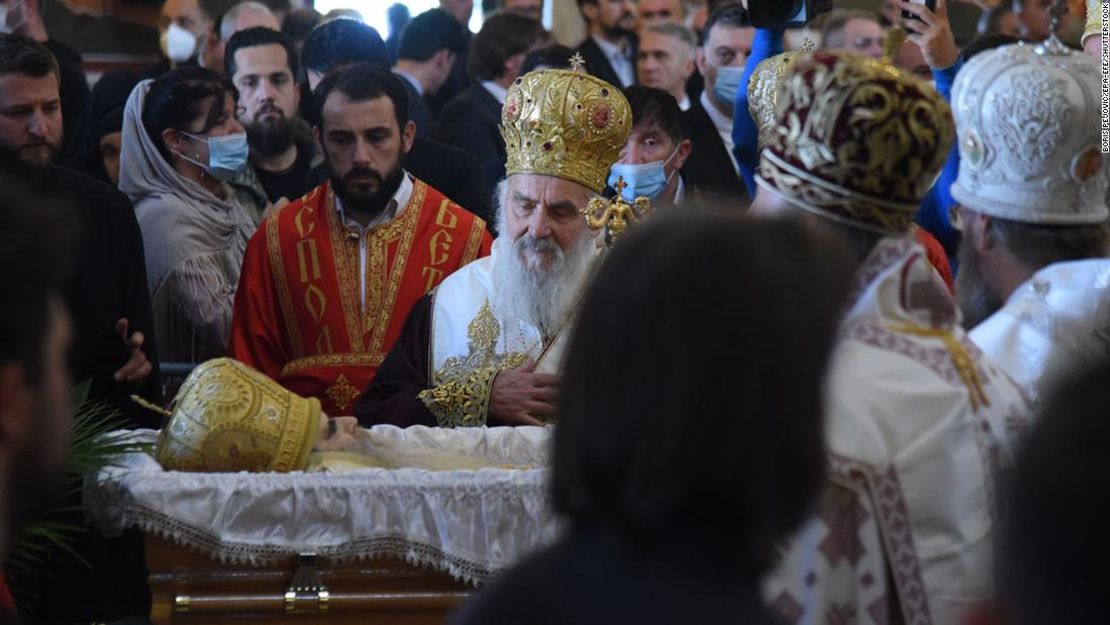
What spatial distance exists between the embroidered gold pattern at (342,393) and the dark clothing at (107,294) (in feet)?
1.82

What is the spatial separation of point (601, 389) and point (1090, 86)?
2104mm

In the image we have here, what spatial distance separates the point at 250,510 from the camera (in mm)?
3830

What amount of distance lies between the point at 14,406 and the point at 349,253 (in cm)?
419

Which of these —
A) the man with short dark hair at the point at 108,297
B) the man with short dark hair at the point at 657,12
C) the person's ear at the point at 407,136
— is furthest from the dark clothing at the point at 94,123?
the man with short dark hair at the point at 657,12

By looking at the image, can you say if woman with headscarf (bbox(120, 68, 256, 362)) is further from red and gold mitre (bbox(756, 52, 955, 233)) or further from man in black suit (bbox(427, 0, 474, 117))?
red and gold mitre (bbox(756, 52, 955, 233))

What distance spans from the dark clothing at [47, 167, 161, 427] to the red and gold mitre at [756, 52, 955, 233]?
251cm

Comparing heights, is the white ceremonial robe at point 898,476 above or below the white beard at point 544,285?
above

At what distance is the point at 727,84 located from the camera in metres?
7.73

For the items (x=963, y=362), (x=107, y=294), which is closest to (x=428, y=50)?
(x=107, y=294)

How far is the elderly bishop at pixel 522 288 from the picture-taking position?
4844 mm

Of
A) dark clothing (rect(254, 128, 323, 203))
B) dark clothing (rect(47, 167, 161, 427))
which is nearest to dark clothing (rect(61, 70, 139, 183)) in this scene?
dark clothing (rect(254, 128, 323, 203))

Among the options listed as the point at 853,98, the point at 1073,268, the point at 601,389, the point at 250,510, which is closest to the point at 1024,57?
the point at 1073,268

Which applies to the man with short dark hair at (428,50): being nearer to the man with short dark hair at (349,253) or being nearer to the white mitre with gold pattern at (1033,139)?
the man with short dark hair at (349,253)

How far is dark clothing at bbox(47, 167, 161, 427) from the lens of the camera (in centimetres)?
505
